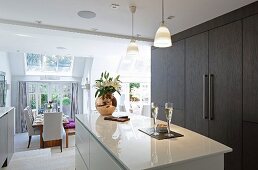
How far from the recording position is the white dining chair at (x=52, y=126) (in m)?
4.94

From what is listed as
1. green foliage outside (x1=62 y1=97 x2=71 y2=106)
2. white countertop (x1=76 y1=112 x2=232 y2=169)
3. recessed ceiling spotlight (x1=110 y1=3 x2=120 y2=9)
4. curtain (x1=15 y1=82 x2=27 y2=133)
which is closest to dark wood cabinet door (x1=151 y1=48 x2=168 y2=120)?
recessed ceiling spotlight (x1=110 y1=3 x2=120 y2=9)

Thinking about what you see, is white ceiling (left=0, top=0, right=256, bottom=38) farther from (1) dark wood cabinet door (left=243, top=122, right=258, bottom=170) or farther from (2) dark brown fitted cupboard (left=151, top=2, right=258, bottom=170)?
(1) dark wood cabinet door (left=243, top=122, right=258, bottom=170)

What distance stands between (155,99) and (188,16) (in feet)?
6.96

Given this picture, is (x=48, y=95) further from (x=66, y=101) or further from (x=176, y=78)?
(x=176, y=78)

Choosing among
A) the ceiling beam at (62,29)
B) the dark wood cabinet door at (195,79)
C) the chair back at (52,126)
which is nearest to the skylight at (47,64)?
the chair back at (52,126)

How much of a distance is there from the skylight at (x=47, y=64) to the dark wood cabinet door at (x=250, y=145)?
7186 millimetres

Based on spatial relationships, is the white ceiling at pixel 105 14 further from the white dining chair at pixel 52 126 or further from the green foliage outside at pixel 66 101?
the green foliage outside at pixel 66 101

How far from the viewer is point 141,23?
3117 millimetres

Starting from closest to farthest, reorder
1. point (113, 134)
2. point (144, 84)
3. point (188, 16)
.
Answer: point (113, 134) < point (188, 16) < point (144, 84)

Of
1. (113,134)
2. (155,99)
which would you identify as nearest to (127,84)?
(155,99)

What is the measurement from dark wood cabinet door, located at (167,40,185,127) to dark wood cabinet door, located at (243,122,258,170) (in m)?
1.20

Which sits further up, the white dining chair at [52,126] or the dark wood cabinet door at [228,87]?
the dark wood cabinet door at [228,87]

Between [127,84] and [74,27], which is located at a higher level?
[74,27]

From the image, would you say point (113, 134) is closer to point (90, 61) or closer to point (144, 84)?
point (90, 61)
